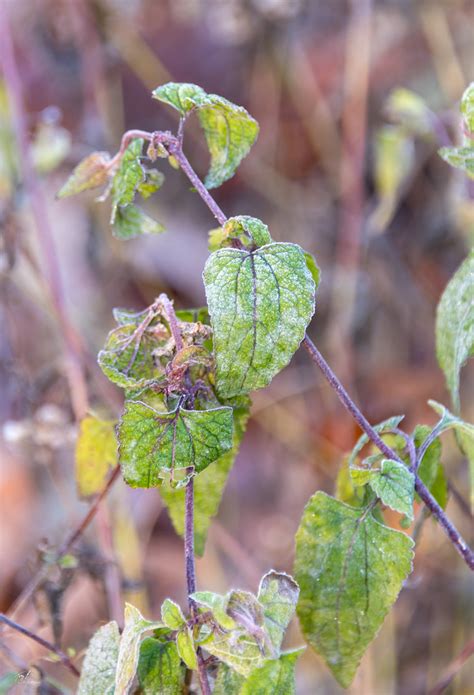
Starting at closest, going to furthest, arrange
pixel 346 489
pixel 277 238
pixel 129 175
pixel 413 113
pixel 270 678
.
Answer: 1. pixel 270 678
2. pixel 129 175
3. pixel 346 489
4. pixel 413 113
5. pixel 277 238

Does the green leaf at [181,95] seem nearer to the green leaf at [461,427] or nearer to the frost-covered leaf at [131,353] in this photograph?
the frost-covered leaf at [131,353]

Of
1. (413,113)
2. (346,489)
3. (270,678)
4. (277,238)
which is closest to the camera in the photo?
(270,678)

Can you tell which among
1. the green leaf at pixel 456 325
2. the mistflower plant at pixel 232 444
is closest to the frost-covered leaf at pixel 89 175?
the mistflower plant at pixel 232 444

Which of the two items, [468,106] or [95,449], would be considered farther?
[95,449]

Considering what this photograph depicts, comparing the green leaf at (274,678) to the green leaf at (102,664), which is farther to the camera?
the green leaf at (102,664)

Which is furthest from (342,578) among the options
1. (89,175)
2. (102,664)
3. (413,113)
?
(413,113)

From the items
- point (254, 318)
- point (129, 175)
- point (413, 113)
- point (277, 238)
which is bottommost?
Answer: point (254, 318)

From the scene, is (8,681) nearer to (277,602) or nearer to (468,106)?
(277,602)
